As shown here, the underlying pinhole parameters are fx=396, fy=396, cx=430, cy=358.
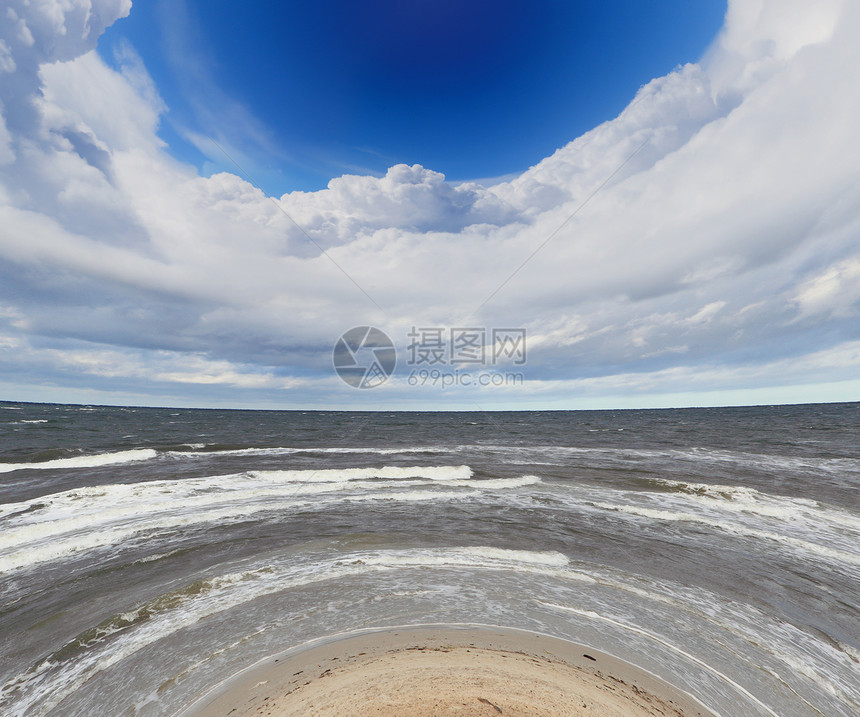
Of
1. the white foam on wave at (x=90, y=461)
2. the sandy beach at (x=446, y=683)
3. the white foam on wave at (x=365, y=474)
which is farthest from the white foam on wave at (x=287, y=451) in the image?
the sandy beach at (x=446, y=683)

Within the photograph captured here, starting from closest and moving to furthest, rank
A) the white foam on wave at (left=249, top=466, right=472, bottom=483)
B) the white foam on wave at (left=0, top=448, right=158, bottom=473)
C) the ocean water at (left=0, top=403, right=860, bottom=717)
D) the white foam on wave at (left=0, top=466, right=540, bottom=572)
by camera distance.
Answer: the ocean water at (left=0, top=403, right=860, bottom=717)
the white foam on wave at (left=0, top=466, right=540, bottom=572)
the white foam on wave at (left=249, top=466, right=472, bottom=483)
the white foam on wave at (left=0, top=448, right=158, bottom=473)

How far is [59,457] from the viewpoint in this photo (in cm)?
2903

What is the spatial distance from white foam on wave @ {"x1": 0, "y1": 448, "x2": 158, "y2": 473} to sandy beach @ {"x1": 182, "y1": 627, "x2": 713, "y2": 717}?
93.8ft

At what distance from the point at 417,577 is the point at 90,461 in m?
30.2

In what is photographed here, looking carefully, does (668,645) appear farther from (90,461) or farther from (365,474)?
(90,461)

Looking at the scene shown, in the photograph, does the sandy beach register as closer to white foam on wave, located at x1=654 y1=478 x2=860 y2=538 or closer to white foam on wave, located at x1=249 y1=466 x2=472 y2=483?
white foam on wave, located at x1=654 y1=478 x2=860 y2=538

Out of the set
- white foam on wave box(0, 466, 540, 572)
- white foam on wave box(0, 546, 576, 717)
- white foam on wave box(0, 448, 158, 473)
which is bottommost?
white foam on wave box(0, 546, 576, 717)

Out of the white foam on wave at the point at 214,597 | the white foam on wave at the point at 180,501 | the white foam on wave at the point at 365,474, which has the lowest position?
the white foam on wave at the point at 214,597

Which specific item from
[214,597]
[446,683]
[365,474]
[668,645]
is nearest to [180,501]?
[365,474]

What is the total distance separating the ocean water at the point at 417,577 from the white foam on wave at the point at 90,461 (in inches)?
160

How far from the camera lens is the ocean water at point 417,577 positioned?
593 centimetres

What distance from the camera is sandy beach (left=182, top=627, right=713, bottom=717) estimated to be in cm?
465

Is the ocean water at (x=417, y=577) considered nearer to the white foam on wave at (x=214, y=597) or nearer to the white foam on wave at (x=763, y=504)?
the white foam on wave at (x=214, y=597)

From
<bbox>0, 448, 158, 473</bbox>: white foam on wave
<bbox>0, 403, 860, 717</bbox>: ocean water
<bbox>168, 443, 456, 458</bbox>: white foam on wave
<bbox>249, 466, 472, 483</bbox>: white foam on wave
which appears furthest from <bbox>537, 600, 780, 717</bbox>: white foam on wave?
<bbox>0, 448, 158, 473</bbox>: white foam on wave
